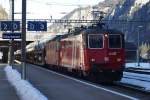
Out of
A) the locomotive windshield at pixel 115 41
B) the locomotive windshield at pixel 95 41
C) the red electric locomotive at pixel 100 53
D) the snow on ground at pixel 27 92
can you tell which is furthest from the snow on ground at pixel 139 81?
the snow on ground at pixel 27 92

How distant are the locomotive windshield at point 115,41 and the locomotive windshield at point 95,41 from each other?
1.84 ft

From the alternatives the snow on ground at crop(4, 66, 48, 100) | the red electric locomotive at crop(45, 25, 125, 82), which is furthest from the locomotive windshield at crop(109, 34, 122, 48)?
the snow on ground at crop(4, 66, 48, 100)

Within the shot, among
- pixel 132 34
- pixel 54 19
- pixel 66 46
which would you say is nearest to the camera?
pixel 66 46

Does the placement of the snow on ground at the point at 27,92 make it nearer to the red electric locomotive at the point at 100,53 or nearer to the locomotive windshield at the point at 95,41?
the red electric locomotive at the point at 100,53

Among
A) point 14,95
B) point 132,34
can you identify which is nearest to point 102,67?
point 14,95

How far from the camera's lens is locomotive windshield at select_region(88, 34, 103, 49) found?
1234 inches

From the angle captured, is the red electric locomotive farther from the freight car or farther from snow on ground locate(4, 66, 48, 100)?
snow on ground locate(4, 66, 48, 100)

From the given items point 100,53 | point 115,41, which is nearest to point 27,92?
point 100,53

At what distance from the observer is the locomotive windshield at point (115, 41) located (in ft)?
103

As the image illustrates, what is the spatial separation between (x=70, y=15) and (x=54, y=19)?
32.6ft

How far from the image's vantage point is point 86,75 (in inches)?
1222

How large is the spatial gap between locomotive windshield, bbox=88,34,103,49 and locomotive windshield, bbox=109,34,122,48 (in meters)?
0.56

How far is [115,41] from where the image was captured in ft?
103

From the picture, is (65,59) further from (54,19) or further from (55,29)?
(55,29)
